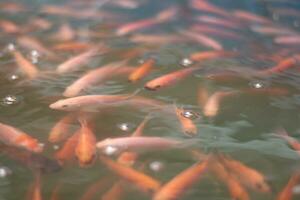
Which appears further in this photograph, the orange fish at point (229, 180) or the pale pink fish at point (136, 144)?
the pale pink fish at point (136, 144)

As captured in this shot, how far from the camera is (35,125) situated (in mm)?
1760

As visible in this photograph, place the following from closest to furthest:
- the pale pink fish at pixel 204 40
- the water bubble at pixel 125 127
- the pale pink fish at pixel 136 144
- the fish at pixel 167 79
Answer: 1. the pale pink fish at pixel 136 144
2. the water bubble at pixel 125 127
3. the fish at pixel 167 79
4. the pale pink fish at pixel 204 40

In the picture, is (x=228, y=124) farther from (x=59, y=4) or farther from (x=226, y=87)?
(x=59, y=4)

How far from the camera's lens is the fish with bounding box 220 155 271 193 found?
1467 mm

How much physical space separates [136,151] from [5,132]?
511 mm

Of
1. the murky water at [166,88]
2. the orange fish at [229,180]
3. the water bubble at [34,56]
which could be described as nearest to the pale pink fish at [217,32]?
the murky water at [166,88]

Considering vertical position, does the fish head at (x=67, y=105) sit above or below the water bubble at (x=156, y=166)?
above

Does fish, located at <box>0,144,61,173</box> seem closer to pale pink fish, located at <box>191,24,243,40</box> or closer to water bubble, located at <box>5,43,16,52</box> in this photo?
water bubble, located at <box>5,43,16,52</box>

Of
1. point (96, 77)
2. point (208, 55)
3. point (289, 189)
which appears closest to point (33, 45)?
point (96, 77)

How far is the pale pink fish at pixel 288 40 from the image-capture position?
8.29ft

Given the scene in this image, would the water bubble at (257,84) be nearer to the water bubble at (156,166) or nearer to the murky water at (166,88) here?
the murky water at (166,88)

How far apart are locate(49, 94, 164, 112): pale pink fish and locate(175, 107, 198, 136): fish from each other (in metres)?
0.10

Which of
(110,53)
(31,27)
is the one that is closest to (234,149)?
(110,53)

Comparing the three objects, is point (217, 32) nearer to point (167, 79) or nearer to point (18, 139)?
point (167, 79)
